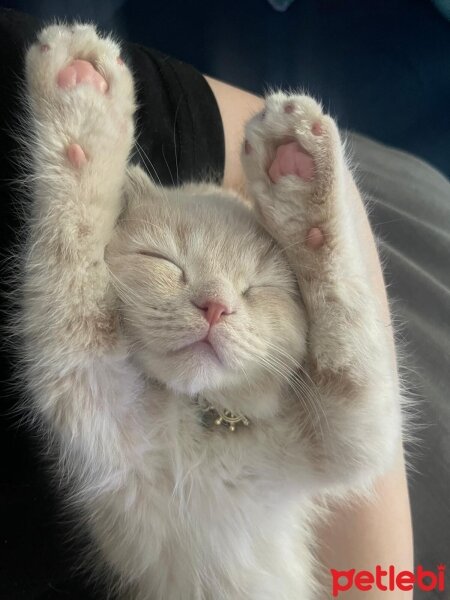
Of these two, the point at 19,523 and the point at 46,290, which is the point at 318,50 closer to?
the point at 46,290

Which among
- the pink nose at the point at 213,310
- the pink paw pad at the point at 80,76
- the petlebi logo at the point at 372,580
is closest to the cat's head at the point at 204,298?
the pink nose at the point at 213,310

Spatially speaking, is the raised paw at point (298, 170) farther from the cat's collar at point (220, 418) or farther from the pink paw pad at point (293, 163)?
the cat's collar at point (220, 418)

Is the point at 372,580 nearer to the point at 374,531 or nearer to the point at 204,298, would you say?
the point at 374,531

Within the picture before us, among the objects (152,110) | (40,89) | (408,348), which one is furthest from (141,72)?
(408,348)

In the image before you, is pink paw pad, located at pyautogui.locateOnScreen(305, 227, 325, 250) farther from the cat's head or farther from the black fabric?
the black fabric

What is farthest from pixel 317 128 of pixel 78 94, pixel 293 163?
pixel 78 94
